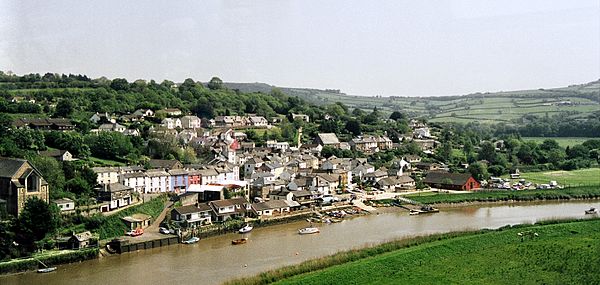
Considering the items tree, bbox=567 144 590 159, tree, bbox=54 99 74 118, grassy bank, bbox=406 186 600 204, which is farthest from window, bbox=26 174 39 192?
tree, bbox=567 144 590 159

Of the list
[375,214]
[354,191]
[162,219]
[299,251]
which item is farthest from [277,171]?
[299,251]

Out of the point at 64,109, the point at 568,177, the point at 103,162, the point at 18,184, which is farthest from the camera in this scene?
the point at 568,177

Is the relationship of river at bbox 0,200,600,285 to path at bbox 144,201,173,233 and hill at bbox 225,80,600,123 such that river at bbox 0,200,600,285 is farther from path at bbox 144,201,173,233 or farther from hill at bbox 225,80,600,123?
hill at bbox 225,80,600,123

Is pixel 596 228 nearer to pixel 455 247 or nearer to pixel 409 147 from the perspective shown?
pixel 455 247

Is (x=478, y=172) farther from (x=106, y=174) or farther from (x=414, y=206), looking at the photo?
(x=106, y=174)

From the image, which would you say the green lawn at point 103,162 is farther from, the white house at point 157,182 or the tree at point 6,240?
the tree at point 6,240

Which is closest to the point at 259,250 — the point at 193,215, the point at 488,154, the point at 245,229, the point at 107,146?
the point at 245,229
